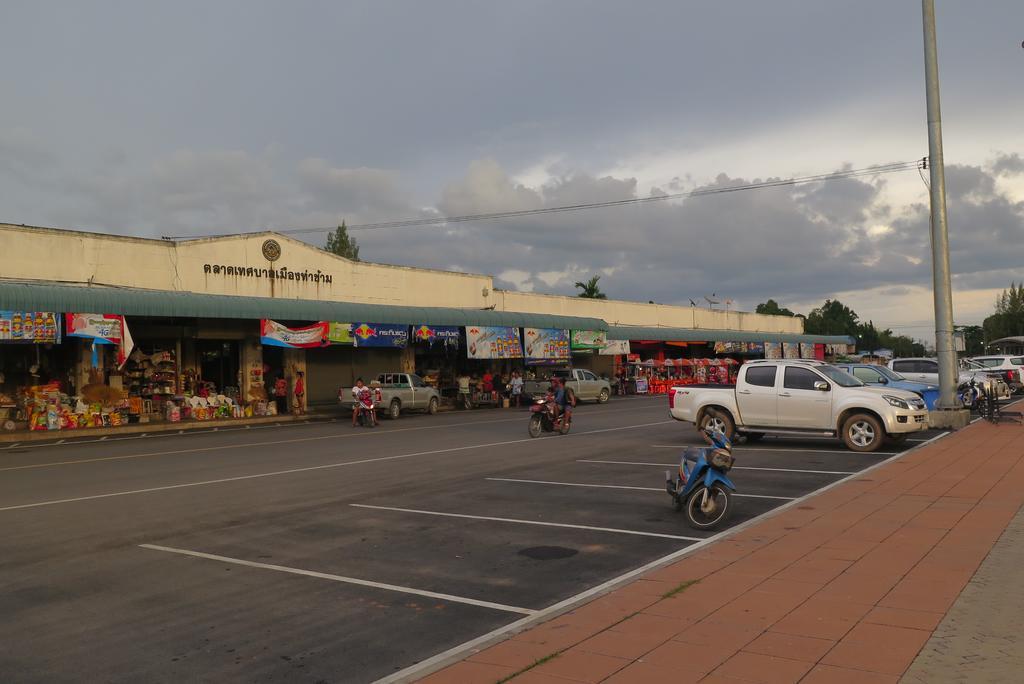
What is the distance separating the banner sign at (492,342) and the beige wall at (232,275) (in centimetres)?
419

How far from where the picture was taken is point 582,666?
5.05m

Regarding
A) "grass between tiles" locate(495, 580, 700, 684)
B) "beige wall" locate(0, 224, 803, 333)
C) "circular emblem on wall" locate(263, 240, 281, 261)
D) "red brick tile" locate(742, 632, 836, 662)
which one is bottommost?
"grass between tiles" locate(495, 580, 700, 684)

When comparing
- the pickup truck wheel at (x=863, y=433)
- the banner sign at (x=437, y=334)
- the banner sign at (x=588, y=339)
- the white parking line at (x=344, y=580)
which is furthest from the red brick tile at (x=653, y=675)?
the banner sign at (x=588, y=339)

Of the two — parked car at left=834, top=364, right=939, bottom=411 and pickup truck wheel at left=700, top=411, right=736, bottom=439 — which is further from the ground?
parked car at left=834, top=364, right=939, bottom=411

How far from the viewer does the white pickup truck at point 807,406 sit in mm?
16156

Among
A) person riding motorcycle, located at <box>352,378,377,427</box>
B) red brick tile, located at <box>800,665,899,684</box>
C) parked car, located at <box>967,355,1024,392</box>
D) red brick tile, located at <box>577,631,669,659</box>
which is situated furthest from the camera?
parked car, located at <box>967,355,1024,392</box>

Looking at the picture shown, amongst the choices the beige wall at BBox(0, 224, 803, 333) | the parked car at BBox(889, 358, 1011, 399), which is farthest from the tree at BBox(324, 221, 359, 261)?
the parked car at BBox(889, 358, 1011, 399)

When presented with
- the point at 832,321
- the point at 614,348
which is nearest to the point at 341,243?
the point at 614,348

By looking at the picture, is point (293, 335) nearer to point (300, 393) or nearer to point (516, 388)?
point (300, 393)

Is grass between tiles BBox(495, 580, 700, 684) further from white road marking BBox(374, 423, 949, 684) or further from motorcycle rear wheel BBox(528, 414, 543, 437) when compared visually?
motorcycle rear wheel BBox(528, 414, 543, 437)

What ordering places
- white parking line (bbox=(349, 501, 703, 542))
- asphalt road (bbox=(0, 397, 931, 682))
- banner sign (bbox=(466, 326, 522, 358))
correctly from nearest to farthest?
asphalt road (bbox=(0, 397, 931, 682)) < white parking line (bbox=(349, 501, 703, 542)) < banner sign (bbox=(466, 326, 522, 358))

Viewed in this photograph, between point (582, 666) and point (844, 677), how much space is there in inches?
61.1

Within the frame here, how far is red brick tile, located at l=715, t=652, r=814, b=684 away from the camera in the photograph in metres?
4.77

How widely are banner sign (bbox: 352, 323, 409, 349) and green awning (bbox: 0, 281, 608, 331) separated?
0.88 feet
